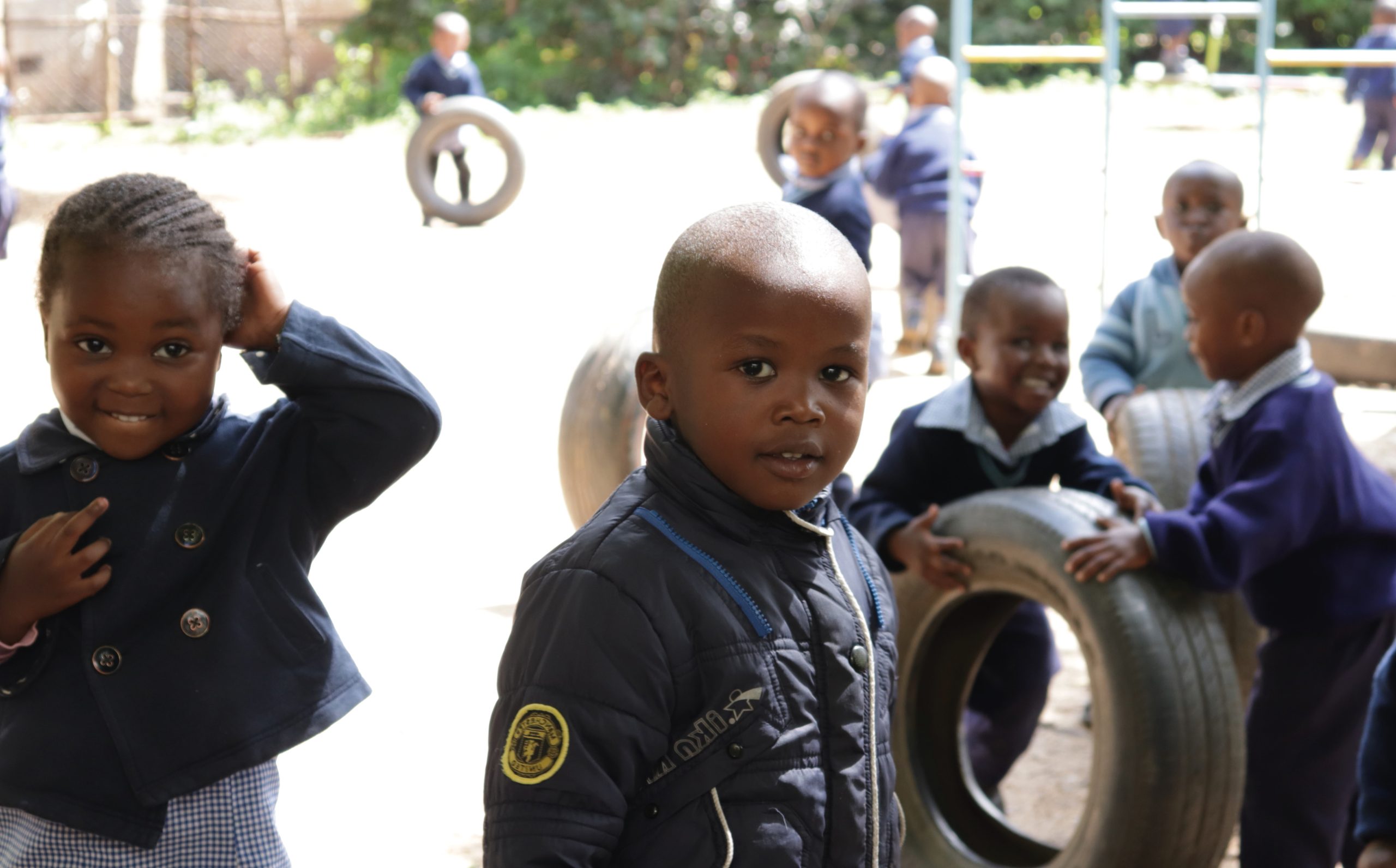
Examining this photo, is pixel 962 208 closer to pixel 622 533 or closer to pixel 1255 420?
pixel 1255 420

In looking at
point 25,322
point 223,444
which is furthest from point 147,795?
point 25,322

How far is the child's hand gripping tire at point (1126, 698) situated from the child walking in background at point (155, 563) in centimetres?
155

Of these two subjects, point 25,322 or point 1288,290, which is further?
point 25,322

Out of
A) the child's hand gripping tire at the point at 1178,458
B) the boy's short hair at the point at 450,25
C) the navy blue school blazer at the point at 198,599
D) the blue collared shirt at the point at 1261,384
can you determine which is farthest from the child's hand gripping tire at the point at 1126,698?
the boy's short hair at the point at 450,25

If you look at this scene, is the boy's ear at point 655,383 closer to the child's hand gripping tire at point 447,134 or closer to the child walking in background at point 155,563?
the child walking in background at point 155,563

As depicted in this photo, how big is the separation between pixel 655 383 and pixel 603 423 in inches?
118

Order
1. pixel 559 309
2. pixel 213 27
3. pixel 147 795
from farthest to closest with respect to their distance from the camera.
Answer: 1. pixel 213 27
2. pixel 559 309
3. pixel 147 795

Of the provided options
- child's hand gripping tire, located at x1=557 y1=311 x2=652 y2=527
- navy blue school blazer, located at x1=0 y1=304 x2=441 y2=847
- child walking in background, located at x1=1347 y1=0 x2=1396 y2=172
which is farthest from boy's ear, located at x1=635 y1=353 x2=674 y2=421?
child walking in background, located at x1=1347 y1=0 x2=1396 y2=172

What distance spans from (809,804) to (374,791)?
2.37 m

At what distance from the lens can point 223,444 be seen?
219 cm

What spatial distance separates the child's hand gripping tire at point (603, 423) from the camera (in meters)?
4.87

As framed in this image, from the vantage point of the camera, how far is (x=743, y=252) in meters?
1.80

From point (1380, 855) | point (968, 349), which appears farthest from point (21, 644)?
point (968, 349)

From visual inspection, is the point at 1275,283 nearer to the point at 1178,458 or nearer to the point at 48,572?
the point at 1178,458
